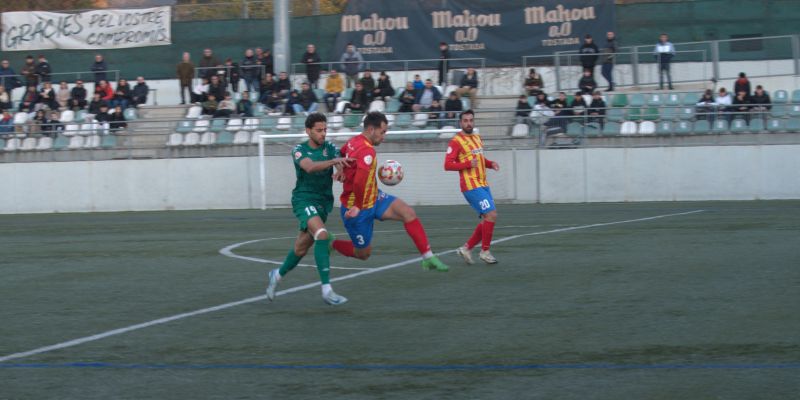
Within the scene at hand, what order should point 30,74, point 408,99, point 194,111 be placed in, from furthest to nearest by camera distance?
point 30,74 < point 194,111 < point 408,99

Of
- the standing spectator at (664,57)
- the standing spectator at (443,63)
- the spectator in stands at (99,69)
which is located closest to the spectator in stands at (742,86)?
the standing spectator at (664,57)

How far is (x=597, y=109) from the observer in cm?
2531

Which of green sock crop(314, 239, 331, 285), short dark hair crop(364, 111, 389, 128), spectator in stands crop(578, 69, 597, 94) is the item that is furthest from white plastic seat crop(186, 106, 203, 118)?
green sock crop(314, 239, 331, 285)

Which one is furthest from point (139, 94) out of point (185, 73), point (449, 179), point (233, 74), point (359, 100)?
point (449, 179)

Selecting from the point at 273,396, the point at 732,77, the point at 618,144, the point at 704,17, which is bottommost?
the point at 273,396

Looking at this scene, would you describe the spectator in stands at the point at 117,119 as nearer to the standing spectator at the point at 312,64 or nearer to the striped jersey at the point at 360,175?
the standing spectator at the point at 312,64

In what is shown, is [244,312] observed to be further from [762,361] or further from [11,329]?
[762,361]

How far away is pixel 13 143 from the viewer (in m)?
27.5

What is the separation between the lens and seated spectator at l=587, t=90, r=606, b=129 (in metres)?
25.2

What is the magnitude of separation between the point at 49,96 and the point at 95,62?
2916 mm

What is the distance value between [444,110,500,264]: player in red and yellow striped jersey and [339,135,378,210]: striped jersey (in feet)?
7.91

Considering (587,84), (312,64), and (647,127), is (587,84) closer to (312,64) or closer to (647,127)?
(647,127)

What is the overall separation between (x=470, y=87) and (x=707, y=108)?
633cm

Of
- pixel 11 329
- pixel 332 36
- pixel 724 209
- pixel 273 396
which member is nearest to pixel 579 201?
pixel 724 209
